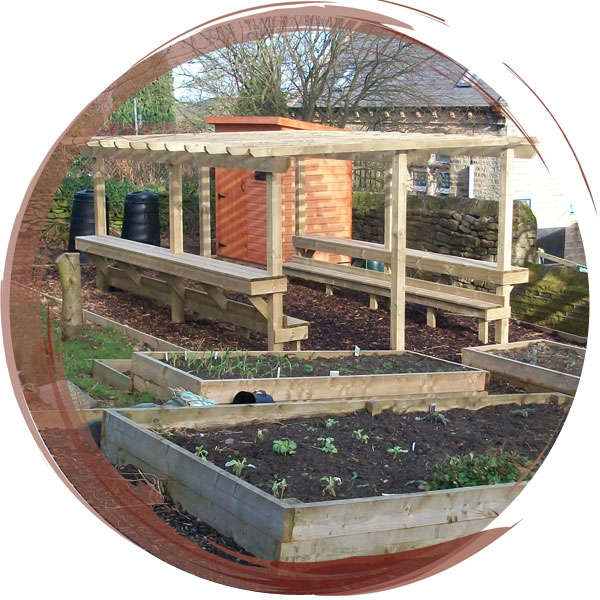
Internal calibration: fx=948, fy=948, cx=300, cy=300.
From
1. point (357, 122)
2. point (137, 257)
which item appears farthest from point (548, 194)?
point (137, 257)

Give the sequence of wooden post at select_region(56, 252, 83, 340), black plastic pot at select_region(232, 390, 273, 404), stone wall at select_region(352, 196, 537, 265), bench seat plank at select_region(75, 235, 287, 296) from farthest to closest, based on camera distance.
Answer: stone wall at select_region(352, 196, 537, 265), wooden post at select_region(56, 252, 83, 340), bench seat plank at select_region(75, 235, 287, 296), black plastic pot at select_region(232, 390, 273, 404)

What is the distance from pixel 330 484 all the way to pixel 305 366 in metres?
2.44

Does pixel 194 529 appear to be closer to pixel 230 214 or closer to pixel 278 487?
pixel 278 487

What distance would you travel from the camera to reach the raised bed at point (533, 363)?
7492mm

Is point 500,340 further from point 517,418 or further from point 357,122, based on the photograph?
point 357,122

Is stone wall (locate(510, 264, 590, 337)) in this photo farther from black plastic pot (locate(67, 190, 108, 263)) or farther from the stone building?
black plastic pot (locate(67, 190, 108, 263))

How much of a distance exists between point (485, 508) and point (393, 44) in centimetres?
1212

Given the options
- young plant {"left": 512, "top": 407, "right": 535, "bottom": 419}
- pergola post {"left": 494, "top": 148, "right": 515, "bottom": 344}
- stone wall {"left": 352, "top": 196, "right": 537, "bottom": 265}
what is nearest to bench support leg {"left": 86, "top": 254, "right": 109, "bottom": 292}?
stone wall {"left": 352, "top": 196, "right": 537, "bottom": 265}

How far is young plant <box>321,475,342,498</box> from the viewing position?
509cm

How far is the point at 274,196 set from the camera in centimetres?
816

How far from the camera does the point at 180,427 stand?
599 centimetres

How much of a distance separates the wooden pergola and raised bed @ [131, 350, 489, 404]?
83cm

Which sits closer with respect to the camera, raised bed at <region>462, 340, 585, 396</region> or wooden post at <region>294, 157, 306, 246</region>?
raised bed at <region>462, 340, 585, 396</region>

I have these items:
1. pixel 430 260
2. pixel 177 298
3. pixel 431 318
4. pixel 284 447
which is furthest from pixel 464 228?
pixel 284 447
